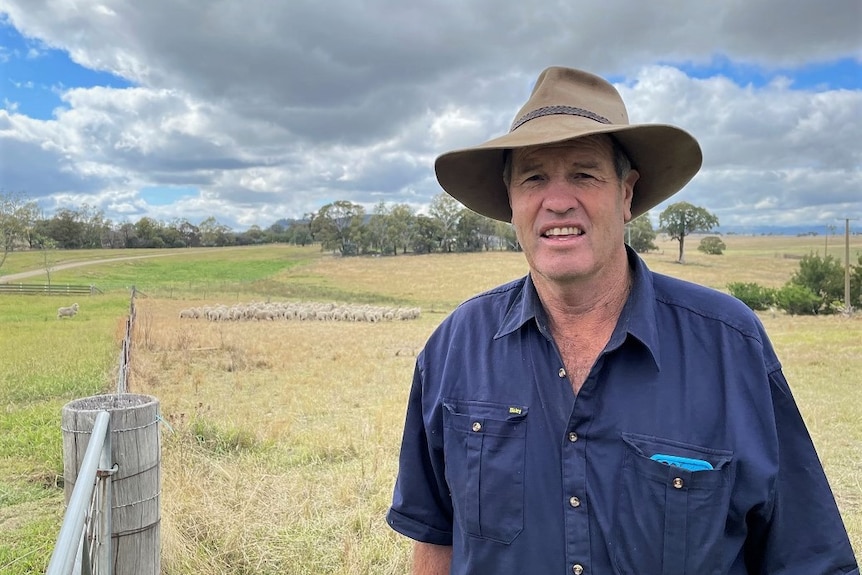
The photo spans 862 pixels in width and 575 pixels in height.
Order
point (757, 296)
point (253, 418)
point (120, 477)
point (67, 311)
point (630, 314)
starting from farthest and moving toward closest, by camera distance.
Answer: point (757, 296) < point (67, 311) < point (253, 418) < point (120, 477) < point (630, 314)

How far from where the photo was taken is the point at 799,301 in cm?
2742

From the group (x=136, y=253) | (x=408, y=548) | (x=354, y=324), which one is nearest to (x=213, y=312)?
(x=354, y=324)

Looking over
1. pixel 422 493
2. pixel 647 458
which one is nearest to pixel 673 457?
pixel 647 458

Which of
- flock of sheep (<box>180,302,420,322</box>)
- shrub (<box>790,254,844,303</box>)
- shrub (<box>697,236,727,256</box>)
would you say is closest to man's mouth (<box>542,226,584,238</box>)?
flock of sheep (<box>180,302,420,322</box>)

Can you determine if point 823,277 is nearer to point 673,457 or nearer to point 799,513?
point 799,513

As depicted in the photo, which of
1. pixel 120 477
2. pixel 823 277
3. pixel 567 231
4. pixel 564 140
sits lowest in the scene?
pixel 823 277

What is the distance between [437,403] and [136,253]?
100ft

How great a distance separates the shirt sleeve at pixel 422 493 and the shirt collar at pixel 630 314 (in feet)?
1.28

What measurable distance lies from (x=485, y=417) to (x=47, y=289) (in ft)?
63.5

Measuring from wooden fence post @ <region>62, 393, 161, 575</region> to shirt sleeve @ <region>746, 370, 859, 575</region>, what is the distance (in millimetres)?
2093

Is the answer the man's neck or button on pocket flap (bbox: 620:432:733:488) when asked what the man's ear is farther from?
button on pocket flap (bbox: 620:432:733:488)

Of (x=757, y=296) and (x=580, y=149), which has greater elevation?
(x=580, y=149)

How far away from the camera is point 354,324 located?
930 inches

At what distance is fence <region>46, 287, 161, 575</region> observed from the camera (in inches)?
83.0
